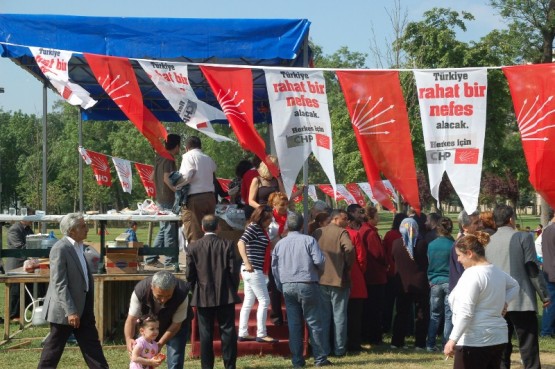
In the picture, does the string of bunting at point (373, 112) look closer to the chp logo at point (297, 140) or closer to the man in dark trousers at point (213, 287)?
the chp logo at point (297, 140)

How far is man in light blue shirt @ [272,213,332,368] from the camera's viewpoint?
33.5ft

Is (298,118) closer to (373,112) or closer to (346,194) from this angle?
(373,112)

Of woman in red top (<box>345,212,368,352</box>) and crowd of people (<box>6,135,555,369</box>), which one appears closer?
crowd of people (<box>6,135,555,369</box>)

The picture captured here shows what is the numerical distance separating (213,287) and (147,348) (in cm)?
254

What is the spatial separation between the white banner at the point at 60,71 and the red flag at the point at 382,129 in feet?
10.5

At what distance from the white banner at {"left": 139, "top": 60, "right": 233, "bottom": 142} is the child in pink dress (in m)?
3.48

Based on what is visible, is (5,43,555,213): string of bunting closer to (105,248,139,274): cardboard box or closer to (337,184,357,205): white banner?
(105,248,139,274): cardboard box

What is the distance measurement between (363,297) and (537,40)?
2644 centimetres

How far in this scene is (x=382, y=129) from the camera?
1002 centimetres

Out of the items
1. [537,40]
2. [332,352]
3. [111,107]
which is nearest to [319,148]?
[332,352]

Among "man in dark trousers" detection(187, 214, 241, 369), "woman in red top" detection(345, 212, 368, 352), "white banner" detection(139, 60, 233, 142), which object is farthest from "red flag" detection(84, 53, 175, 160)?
"woman in red top" detection(345, 212, 368, 352)

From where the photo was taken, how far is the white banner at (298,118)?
1021 centimetres

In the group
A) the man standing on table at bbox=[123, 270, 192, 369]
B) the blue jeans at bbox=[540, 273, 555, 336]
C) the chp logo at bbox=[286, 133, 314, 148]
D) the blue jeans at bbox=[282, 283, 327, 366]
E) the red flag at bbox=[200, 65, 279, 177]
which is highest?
the red flag at bbox=[200, 65, 279, 177]

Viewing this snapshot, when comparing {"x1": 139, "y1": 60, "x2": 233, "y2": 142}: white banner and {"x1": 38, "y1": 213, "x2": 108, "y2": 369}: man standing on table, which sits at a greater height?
{"x1": 139, "y1": 60, "x2": 233, "y2": 142}: white banner
